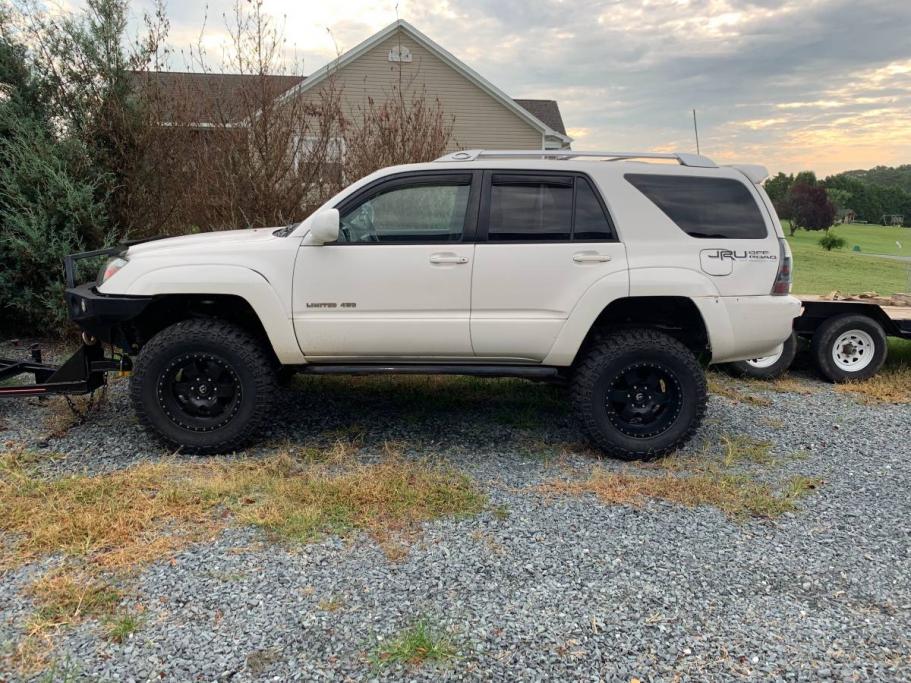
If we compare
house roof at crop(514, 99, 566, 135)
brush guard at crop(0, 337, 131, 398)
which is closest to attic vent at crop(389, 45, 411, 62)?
house roof at crop(514, 99, 566, 135)

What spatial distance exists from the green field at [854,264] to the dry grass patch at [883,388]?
418 centimetres

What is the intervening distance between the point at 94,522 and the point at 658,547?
2956mm

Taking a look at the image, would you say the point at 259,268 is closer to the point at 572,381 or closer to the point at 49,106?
the point at 572,381

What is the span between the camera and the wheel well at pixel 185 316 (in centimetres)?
471

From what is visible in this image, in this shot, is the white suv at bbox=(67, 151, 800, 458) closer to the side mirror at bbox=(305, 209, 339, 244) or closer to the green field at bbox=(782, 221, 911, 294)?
the side mirror at bbox=(305, 209, 339, 244)

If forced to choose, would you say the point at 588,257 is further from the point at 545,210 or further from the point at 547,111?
the point at 547,111

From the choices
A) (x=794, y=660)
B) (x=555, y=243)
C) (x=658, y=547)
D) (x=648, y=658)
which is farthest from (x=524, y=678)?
(x=555, y=243)

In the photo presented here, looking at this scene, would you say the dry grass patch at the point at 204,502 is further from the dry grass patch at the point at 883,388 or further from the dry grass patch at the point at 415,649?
the dry grass patch at the point at 883,388

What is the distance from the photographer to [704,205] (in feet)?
15.1

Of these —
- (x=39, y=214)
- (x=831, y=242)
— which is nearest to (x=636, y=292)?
(x=39, y=214)

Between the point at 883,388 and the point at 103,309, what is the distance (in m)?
7.21

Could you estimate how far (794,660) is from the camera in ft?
8.63

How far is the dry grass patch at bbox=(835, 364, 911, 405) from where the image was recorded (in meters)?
6.66

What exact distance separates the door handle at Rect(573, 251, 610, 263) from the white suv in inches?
0.5
